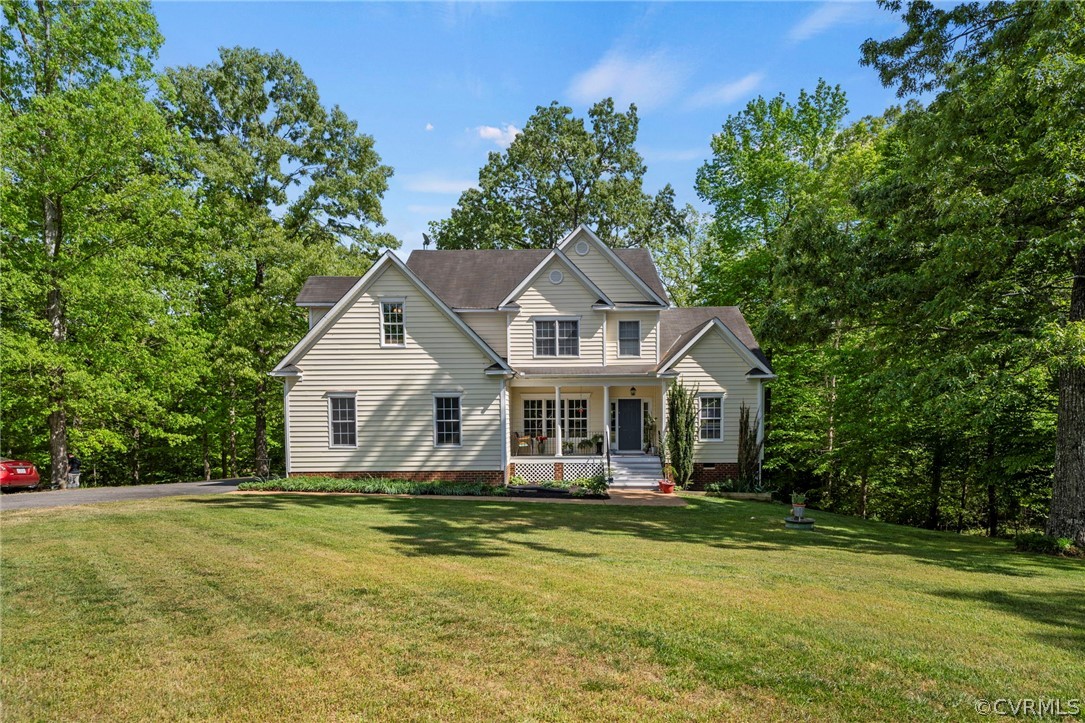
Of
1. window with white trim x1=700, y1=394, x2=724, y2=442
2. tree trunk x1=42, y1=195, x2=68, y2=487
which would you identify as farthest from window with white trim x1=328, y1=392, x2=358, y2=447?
window with white trim x1=700, y1=394, x2=724, y2=442

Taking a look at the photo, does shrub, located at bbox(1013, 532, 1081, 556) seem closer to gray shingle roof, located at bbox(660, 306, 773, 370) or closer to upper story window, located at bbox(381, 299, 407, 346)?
gray shingle roof, located at bbox(660, 306, 773, 370)

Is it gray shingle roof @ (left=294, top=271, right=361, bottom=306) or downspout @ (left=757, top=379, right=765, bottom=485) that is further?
gray shingle roof @ (left=294, top=271, right=361, bottom=306)

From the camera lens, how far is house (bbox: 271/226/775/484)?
18.5 meters

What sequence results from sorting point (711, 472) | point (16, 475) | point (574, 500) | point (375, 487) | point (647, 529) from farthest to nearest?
point (711, 472), point (16, 475), point (375, 487), point (574, 500), point (647, 529)

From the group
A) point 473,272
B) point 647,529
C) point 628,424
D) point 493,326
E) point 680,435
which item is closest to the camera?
point 647,529

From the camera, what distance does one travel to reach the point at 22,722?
3840 millimetres

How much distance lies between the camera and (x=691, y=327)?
76.1 feet

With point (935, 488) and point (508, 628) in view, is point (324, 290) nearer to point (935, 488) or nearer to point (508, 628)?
point (508, 628)

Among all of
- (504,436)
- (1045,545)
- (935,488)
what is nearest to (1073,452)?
(1045,545)

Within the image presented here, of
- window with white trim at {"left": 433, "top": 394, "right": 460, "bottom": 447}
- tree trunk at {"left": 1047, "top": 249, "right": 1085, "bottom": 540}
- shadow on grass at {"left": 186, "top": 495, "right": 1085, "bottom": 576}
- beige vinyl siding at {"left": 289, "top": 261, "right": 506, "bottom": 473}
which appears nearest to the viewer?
shadow on grass at {"left": 186, "top": 495, "right": 1085, "bottom": 576}

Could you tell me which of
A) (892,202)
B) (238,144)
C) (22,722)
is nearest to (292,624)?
(22,722)

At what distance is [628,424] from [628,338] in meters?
3.63

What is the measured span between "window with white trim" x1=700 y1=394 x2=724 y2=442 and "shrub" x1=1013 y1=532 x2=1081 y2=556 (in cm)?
974

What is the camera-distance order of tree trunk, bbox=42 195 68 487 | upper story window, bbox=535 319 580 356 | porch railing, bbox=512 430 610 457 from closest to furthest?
tree trunk, bbox=42 195 68 487 < porch railing, bbox=512 430 610 457 < upper story window, bbox=535 319 580 356
